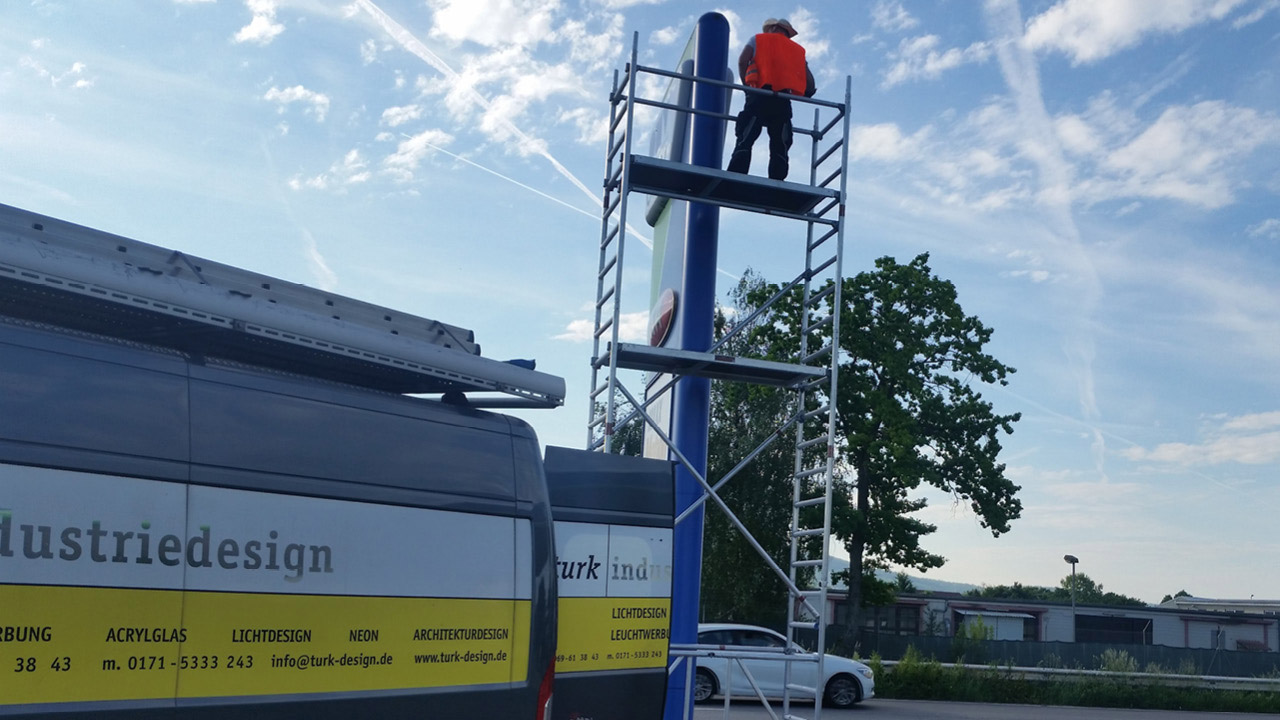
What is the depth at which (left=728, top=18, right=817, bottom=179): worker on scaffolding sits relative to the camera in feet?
39.5

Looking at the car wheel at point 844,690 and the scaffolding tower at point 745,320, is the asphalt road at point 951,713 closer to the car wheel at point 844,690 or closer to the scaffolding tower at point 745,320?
the car wheel at point 844,690

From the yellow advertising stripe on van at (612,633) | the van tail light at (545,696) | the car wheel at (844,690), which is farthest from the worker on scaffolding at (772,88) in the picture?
the car wheel at (844,690)

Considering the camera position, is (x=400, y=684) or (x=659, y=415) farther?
(x=659, y=415)

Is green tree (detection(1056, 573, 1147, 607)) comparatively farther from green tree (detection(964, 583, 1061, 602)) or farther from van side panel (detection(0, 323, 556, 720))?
van side panel (detection(0, 323, 556, 720))

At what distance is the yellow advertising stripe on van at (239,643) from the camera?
4383 millimetres

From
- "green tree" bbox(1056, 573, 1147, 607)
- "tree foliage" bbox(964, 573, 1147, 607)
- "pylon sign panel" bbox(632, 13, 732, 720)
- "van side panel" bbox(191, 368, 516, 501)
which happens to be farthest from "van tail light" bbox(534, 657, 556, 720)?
"green tree" bbox(1056, 573, 1147, 607)

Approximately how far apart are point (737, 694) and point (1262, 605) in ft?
265

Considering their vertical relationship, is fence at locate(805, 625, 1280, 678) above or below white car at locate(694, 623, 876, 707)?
below

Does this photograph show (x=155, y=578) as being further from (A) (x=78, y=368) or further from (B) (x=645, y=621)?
(B) (x=645, y=621)

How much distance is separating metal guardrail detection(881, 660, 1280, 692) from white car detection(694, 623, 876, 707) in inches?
176

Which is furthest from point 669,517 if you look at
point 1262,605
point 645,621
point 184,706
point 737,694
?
point 1262,605

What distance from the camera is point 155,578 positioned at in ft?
15.7

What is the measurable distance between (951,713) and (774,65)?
13.4 m

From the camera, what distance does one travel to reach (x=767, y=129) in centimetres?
1230
